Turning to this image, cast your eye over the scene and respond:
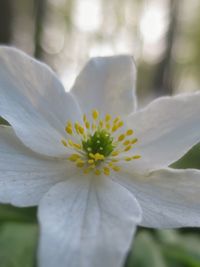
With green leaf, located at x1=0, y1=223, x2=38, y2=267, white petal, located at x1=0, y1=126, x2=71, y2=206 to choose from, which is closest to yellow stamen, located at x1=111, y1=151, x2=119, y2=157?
white petal, located at x1=0, y1=126, x2=71, y2=206

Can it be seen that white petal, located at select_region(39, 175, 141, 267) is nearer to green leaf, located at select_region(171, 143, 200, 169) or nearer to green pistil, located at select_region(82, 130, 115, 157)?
green pistil, located at select_region(82, 130, 115, 157)

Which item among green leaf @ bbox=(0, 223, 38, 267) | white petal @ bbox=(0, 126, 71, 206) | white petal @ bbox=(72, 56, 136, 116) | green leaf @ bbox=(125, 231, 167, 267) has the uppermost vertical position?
white petal @ bbox=(72, 56, 136, 116)

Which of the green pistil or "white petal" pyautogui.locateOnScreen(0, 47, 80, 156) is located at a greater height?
"white petal" pyautogui.locateOnScreen(0, 47, 80, 156)

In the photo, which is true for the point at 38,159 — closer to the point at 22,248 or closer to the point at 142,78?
the point at 22,248

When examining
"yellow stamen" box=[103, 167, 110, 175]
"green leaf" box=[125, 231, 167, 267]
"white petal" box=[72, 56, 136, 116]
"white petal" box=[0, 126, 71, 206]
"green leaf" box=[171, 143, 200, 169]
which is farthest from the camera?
"green leaf" box=[171, 143, 200, 169]

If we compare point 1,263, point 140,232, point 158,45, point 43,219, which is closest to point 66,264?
point 43,219

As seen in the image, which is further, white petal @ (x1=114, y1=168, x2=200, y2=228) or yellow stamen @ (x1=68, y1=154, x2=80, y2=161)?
yellow stamen @ (x1=68, y1=154, x2=80, y2=161)

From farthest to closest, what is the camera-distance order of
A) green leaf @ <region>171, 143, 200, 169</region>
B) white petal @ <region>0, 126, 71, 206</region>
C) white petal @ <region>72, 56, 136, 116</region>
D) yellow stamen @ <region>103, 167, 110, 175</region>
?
green leaf @ <region>171, 143, 200, 169</region> < white petal @ <region>72, 56, 136, 116</region> < yellow stamen @ <region>103, 167, 110, 175</region> < white petal @ <region>0, 126, 71, 206</region>
